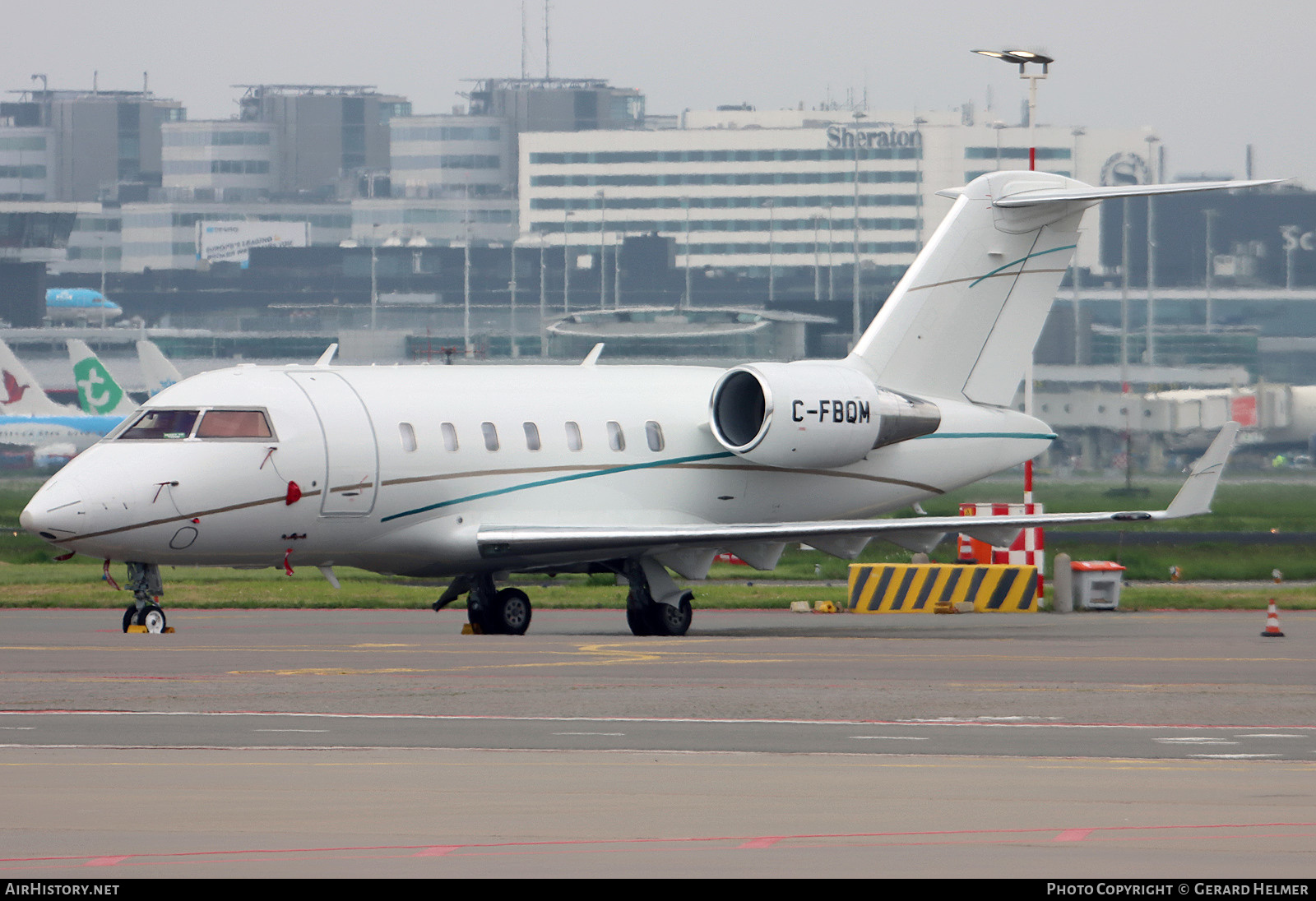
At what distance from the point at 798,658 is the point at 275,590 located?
19.1 meters

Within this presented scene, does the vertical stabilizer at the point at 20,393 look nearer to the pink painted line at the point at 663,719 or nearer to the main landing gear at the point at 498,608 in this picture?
the main landing gear at the point at 498,608

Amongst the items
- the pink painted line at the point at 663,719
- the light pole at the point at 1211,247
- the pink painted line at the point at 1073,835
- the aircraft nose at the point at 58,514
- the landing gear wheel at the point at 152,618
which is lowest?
the landing gear wheel at the point at 152,618

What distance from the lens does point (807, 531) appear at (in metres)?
27.1

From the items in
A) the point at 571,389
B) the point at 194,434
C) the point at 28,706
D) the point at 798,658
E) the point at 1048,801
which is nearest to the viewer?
the point at 1048,801

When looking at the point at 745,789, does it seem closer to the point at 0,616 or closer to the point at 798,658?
the point at 798,658

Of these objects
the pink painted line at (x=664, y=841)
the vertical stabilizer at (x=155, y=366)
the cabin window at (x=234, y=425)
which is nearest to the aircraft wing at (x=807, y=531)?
the cabin window at (x=234, y=425)

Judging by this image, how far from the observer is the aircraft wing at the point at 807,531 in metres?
27.2

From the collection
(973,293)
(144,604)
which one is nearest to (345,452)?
(144,604)

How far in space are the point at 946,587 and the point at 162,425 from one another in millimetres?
14216

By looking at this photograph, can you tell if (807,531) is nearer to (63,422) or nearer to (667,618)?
(667,618)

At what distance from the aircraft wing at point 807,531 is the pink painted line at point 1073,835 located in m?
16.8

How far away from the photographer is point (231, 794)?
37.7ft

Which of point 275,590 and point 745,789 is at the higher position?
point 745,789

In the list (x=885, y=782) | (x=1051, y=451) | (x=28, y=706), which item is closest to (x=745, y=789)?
(x=885, y=782)
